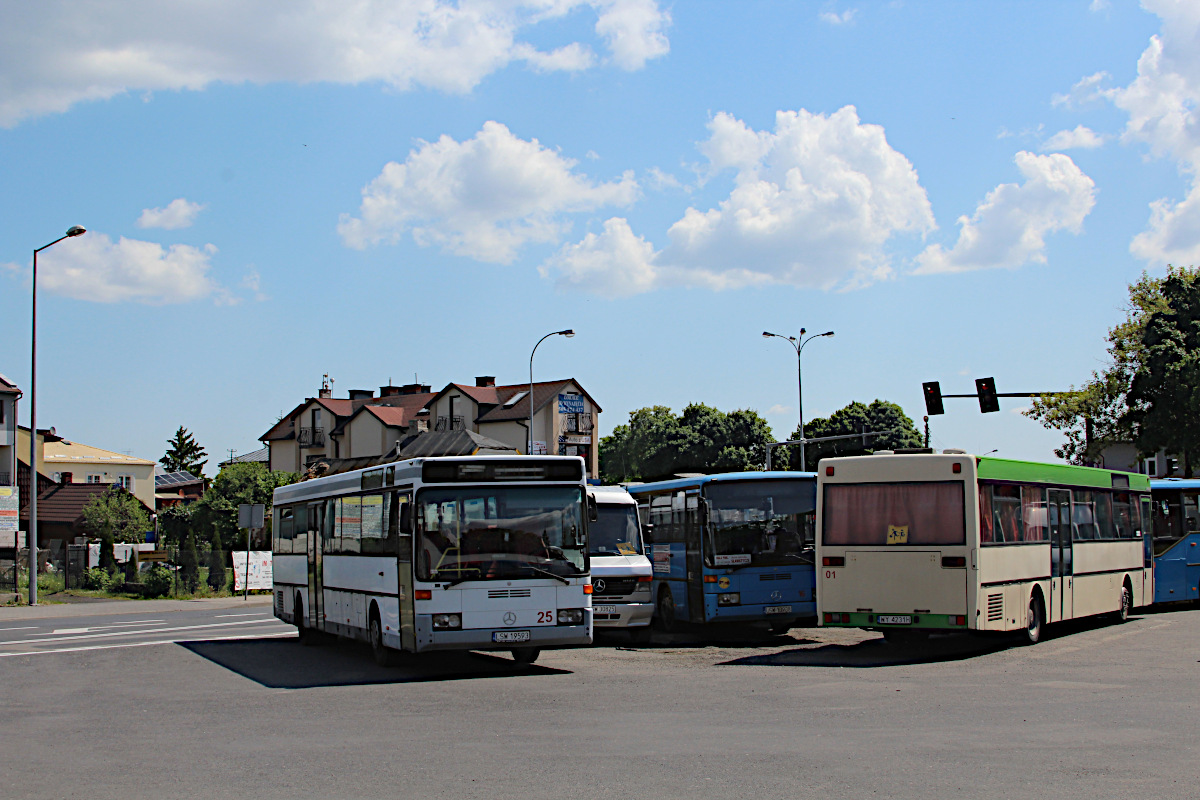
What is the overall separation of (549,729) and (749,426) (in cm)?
8928

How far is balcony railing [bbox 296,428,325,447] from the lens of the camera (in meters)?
96.8

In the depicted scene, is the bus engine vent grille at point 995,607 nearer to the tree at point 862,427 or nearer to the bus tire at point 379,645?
the bus tire at point 379,645

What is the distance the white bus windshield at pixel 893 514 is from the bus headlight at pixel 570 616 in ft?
14.3

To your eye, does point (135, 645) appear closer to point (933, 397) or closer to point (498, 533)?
point (498, 533)

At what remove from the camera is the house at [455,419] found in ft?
297

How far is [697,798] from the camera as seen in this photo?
7418 mm

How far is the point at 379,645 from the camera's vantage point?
15430mm

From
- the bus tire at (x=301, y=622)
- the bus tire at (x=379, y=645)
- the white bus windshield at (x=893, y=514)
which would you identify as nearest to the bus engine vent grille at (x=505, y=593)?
the bus tire at (x=379, y=645)

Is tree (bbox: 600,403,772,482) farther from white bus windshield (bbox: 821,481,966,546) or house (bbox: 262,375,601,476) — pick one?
white bus windshield (bbox: 821,481,966,546)

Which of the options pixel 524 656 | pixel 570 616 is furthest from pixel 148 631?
pixel 570 616

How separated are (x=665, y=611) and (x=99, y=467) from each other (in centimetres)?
8478

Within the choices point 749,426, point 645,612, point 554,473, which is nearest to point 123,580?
point 645,612

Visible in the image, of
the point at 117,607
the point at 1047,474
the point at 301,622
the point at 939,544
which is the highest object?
the point at 1047,474

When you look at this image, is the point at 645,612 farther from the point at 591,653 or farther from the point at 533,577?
the point at 533,577
